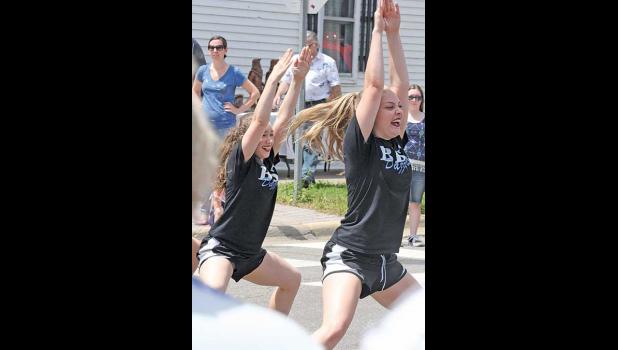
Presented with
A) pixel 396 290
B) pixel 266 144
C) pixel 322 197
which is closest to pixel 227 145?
pixel 266 144

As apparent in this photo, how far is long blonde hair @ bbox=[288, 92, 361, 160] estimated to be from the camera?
312 centimetres

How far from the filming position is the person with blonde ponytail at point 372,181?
3.05 metres

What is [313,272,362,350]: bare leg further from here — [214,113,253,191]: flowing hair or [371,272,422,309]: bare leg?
[214,113,253,191]: flowing hair

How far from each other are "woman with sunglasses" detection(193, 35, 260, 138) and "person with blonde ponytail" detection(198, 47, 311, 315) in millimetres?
45

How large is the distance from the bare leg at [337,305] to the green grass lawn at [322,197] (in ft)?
0.75

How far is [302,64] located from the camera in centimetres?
302

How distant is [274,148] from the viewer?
3113 mm

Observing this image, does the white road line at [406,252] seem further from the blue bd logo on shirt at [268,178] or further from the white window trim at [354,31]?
the white window trim at [354,31]

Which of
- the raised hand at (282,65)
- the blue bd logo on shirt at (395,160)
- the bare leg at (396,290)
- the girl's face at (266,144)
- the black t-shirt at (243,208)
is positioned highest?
the raised hand at (282,65)

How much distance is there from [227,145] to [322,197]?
1.40ft

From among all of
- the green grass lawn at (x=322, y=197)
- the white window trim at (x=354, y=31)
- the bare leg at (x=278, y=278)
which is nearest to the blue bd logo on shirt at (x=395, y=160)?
the green grass lawn at (x=322, y=197)

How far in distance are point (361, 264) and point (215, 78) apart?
80 cm

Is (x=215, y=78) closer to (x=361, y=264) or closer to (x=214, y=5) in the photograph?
(x=214, y=5)

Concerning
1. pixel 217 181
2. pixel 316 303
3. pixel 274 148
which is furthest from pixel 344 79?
pixel 316 303
